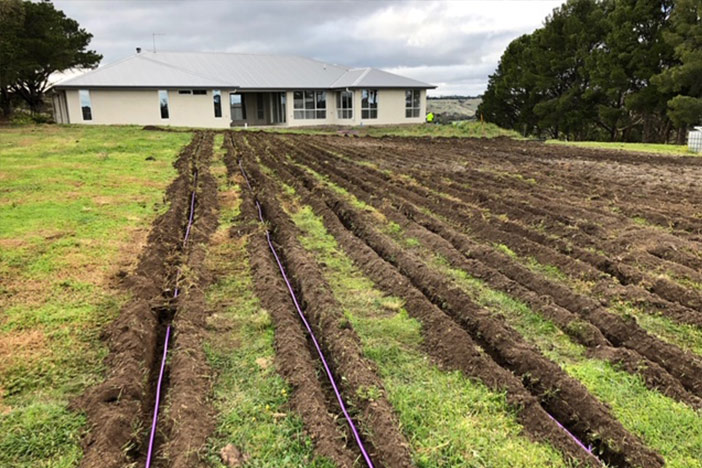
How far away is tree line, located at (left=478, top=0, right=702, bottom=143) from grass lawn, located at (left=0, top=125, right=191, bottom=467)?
77.5 feet

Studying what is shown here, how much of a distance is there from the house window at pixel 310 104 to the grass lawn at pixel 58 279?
18.9 meters

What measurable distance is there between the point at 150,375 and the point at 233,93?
28163 mm

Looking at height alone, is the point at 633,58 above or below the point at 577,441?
above

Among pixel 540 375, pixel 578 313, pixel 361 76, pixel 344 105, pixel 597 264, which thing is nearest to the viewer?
pixel 540 375

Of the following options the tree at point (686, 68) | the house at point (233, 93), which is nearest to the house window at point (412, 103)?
the house at point (233, 93)

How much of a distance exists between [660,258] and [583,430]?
3.91m

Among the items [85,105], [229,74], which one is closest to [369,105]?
[229,74]

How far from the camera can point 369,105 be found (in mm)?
30797

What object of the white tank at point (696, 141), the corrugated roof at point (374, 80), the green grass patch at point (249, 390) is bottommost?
the green grass patch at point (249, 390)

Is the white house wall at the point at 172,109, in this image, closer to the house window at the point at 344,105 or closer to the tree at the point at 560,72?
the house window at the point at 344,105

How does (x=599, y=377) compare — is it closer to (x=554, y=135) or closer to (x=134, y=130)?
(x=134, y=130)

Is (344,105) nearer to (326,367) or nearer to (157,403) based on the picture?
(326,367)

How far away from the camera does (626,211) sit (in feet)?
27.4

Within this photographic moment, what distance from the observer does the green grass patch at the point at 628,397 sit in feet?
10.0
